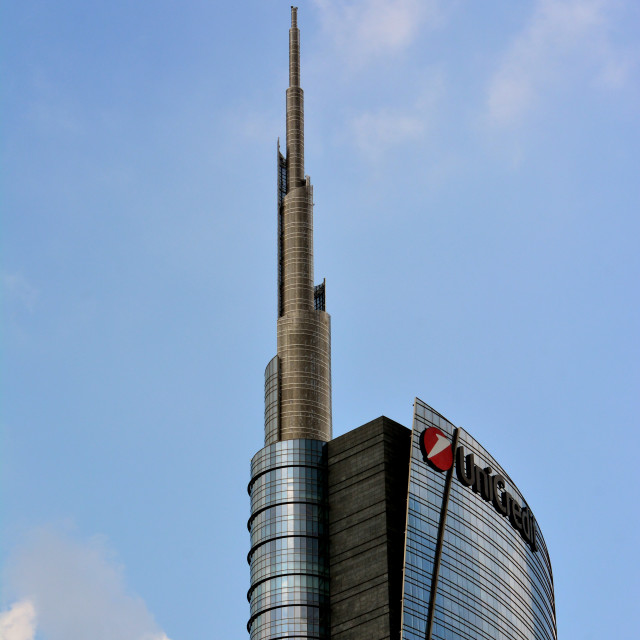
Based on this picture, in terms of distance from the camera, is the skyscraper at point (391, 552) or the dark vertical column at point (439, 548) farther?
the skyscraper at point (391, 552)

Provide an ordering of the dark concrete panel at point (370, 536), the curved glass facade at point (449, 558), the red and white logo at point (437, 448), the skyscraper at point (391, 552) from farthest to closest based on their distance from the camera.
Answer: the red and white logo at point (437, 448) < the dark concrete panel at point (370, 536) < the skyscraper at point (391, 552) < the curved glass facade at point (449, 558)

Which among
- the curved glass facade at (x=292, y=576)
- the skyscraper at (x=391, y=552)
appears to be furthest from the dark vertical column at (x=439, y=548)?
the curved glass facade at (x=292, y=576)

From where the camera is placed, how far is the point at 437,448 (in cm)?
18975

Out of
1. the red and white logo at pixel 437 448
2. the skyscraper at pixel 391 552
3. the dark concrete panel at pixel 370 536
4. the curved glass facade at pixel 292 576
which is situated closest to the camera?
the skyscraper at pixel 391 552

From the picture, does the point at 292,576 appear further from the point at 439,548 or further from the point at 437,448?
the point at 437,448

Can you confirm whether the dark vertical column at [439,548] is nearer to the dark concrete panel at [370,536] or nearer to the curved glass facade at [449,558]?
the curved glass facade at [449,558]

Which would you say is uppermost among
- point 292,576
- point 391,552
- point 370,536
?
point 370,536

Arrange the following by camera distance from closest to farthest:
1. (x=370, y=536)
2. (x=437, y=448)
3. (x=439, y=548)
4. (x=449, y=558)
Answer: (x=439, y=548) < (x=449, y=558) < (x=437, y=448) < (x=370, y=536)

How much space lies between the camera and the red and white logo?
7426 inches

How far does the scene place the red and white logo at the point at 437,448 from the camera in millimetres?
188625

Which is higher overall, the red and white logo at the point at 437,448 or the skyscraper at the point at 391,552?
the red and white logo at the point at 437,448

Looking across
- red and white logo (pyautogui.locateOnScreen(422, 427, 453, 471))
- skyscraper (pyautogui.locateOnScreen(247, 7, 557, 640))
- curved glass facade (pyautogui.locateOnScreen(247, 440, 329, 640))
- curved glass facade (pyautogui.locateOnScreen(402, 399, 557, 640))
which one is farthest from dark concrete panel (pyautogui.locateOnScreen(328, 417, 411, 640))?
red and white logo (pyautogui.locateOnScreen(422, 427, 453, 471))

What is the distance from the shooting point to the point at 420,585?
181 metres

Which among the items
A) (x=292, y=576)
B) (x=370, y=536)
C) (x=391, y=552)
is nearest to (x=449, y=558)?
(x=391, y=552)
